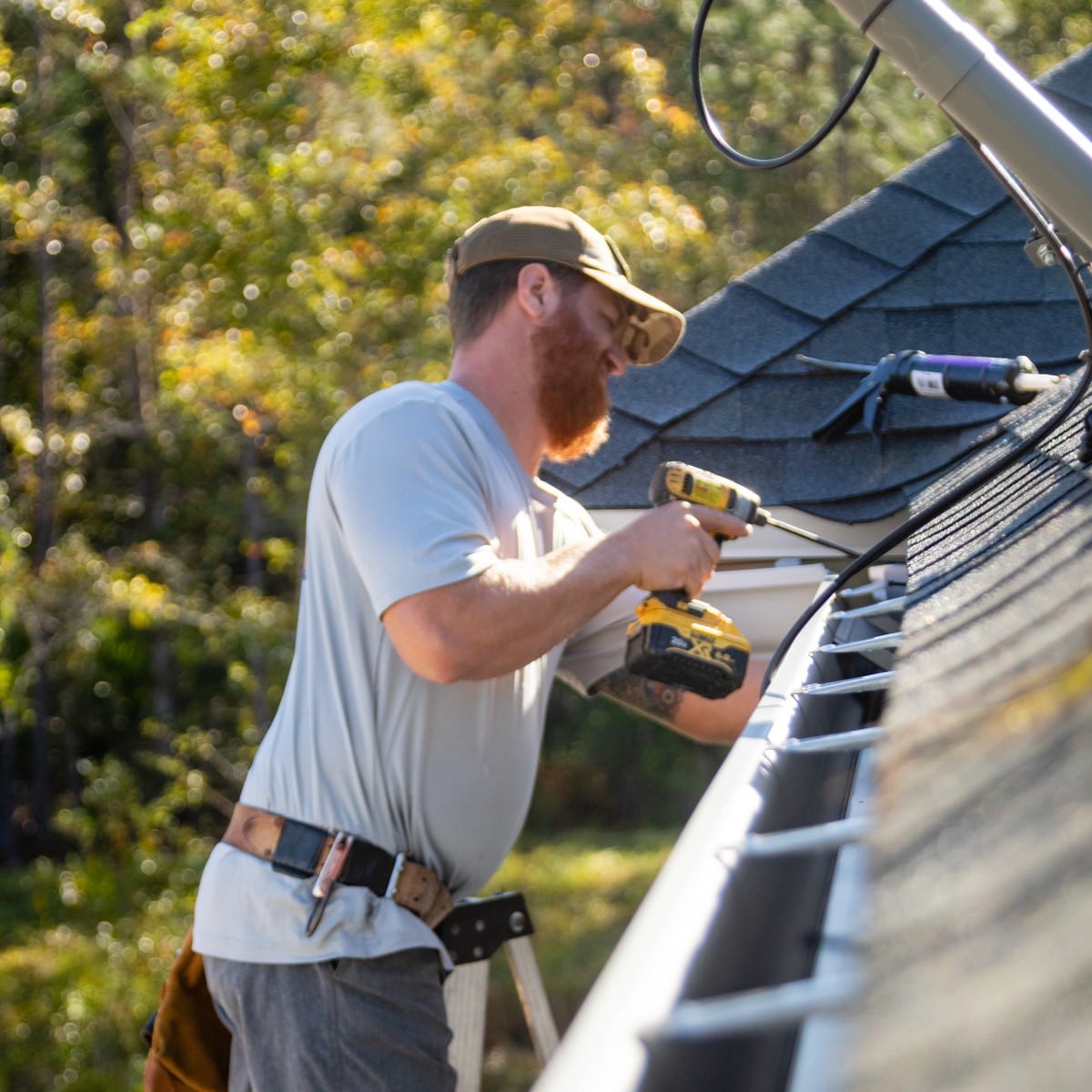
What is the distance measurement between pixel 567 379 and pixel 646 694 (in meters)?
0.80

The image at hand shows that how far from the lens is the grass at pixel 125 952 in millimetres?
7379

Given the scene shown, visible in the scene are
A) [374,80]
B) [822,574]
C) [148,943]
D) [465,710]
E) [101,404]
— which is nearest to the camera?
[465,710]

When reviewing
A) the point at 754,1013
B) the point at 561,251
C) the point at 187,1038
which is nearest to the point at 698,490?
the point at 561,251

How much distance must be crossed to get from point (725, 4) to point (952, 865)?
1257 cm

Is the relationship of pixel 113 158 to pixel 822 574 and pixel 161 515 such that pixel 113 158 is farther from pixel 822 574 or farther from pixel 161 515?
pixel 822 574

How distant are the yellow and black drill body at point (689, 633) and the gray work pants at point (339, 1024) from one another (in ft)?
2.41

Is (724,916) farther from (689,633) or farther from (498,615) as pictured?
(689,633)

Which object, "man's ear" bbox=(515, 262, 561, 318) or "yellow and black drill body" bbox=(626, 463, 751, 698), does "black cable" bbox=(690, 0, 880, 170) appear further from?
"yellow and black drill body" bbox=(626, 463, 751, 698)

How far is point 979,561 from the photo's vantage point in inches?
69.3

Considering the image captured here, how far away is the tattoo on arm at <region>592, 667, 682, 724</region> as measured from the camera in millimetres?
3305


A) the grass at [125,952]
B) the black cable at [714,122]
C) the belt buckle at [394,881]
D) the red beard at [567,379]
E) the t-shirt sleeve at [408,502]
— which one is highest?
the black cable at [714,122]

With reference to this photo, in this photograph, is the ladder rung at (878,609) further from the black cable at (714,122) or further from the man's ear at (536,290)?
the man's ear at (536,290)

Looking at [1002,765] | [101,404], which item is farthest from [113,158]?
[1002,765]

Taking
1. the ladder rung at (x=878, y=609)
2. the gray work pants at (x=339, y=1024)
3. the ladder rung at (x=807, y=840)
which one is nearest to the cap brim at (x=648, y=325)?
the ladder rung at (x=878, y=609)
